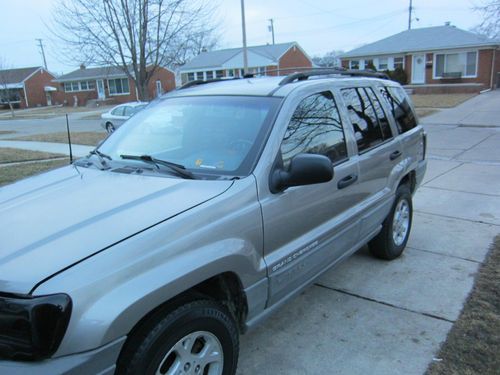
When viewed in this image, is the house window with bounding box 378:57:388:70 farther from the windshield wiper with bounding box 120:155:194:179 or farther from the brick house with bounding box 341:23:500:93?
the windshield wiper with bounding box 120:155:194:179

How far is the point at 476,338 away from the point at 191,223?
7.56ft

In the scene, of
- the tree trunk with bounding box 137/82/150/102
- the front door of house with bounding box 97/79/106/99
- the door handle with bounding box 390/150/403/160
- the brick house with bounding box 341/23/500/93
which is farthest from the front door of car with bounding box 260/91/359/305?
the front door of house with bounding box 97/79/106/99

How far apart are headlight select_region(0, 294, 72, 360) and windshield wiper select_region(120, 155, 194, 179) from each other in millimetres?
1159

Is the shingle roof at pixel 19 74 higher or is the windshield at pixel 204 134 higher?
the shingle roof at pixel 19 74

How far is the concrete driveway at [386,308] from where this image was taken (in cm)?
304

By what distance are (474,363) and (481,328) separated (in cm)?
48

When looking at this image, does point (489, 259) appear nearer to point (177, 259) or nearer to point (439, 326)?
point (439, 326)

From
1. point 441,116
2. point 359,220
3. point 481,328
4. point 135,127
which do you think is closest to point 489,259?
point 481,328

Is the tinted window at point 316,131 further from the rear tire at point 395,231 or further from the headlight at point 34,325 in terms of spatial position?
the headlight at point 34,325

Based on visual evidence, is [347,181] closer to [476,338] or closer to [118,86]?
[476,338]

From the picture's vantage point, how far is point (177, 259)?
2.10 metres

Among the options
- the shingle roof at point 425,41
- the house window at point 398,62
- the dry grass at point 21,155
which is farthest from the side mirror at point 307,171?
the house window at point 398,62

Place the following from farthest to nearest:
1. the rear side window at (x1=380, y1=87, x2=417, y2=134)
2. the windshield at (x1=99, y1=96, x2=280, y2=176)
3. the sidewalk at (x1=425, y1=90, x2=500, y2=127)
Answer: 1. the sidewalk at (x1=425, y1=90, x2=500, y2=127)
2. the rear side window at (x1=380, y1=87, x2=417, y2=134)
3. the windshield at (x1=99, y1=96, x2=280, y2=176)

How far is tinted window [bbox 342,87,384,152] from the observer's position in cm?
372
